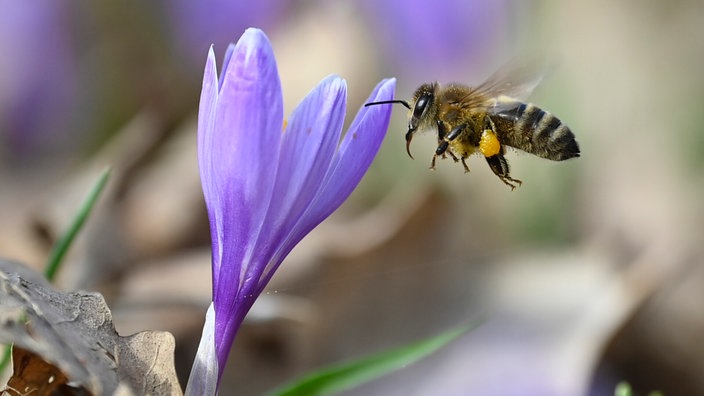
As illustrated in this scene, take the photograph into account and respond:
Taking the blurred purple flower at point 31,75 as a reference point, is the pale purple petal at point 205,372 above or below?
below

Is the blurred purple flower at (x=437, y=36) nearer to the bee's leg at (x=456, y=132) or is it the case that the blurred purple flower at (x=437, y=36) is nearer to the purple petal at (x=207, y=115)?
the bee's leg at (x=456, y=132)

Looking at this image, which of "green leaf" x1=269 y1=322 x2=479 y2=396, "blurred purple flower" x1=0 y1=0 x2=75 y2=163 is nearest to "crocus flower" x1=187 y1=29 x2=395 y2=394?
"green leaf" x1=269 y1=322 x2=479 y2=396

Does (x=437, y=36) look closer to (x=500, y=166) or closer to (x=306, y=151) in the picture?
(x=500, y=166)

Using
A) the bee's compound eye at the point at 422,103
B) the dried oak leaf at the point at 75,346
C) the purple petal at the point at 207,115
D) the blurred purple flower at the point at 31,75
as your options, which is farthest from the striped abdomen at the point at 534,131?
the blurred purple flower at the point at 31,75

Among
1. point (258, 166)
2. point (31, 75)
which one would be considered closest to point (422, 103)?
point (258, 166)

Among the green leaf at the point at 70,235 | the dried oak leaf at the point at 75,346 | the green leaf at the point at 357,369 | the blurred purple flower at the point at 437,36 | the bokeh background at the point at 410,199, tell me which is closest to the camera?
the dried oak leaf at the point at 75,346

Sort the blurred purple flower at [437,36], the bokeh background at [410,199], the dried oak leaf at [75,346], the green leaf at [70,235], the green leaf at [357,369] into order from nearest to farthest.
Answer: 1. the dried oak leaf at [75,346]
2. the green leaf at [357,369]
3. the green leaf at [70,235]
4. the bokeh background at [410,199]
5. the blurred purple flower at [437,36]
